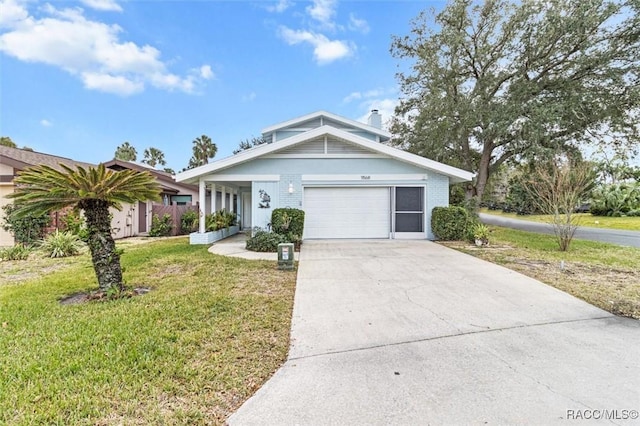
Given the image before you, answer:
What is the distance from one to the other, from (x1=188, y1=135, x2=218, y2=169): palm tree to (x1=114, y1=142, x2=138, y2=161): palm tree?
32.7 feet

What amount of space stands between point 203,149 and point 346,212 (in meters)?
34.2

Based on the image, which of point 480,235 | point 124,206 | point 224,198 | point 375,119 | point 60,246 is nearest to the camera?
point 60,246

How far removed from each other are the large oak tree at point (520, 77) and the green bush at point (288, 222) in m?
10.7

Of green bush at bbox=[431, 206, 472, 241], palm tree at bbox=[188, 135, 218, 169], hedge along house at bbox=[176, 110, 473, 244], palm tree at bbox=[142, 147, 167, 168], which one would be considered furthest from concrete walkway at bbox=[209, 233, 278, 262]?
palm tree at bbox=[142, 147, 167, 168]

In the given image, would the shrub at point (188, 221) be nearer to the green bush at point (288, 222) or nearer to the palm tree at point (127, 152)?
the green bush at point (288, 222)

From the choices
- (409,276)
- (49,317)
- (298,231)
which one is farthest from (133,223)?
(409,276)

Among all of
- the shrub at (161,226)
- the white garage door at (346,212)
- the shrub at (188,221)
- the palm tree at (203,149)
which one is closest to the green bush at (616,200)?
the white garage door at (346,212)

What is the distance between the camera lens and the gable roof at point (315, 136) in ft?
38.1

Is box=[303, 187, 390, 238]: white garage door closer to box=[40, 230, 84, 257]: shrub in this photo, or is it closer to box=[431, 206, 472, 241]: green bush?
box=[431, 206, 472, 241]: green bush

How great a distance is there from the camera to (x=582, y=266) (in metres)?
7.77

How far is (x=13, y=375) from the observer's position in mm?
2896

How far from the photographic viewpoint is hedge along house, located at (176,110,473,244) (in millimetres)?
12102

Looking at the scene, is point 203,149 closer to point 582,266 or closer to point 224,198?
point 224,198

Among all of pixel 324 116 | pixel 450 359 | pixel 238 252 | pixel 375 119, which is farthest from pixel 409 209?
pixel 450 359
